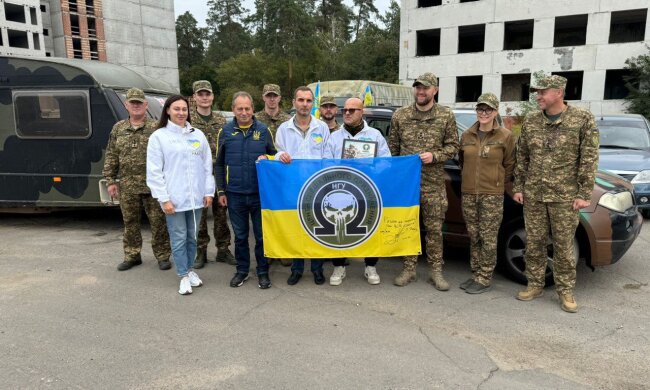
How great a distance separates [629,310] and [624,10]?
26.7 m

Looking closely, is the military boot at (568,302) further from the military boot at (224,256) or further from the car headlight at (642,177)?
the car headlight at (642,177)

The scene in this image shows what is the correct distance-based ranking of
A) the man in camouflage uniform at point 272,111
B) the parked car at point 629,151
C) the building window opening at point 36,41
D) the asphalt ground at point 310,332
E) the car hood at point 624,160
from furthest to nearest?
1. the building window opening at point 36,41
2. the car hood at point 624,160
3. the parked car at point 629,151
4. the man in camouflage uniform at point 272,111
5. the asphalt ground at point 310,332

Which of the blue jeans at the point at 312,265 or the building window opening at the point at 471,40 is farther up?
the building window opening at the point at 471,40

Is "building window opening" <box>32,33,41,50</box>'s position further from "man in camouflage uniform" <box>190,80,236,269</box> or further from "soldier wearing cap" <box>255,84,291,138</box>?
"soldier wearing cap" <box>255,84,291,138</box>

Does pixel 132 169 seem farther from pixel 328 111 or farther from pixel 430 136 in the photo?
pixel 430 136

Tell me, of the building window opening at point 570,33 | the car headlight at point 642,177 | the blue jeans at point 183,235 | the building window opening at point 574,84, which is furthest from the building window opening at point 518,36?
the blue jeans at point 183,235

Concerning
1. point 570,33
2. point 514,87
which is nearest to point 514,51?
point 514,87

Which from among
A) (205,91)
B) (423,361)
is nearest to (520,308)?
(423,361)

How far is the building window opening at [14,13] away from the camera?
143ft

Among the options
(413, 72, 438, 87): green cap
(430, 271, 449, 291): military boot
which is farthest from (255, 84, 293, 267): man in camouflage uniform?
(413, 72, 438, 87): green cap

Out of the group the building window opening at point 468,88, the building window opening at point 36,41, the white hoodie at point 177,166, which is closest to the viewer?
the white hoodie at point 177,166

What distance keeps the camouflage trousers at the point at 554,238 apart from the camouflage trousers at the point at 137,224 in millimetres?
3705

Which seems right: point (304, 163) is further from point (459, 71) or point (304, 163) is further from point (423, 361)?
point (459, 71)

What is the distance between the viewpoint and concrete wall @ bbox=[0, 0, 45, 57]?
139 ft
